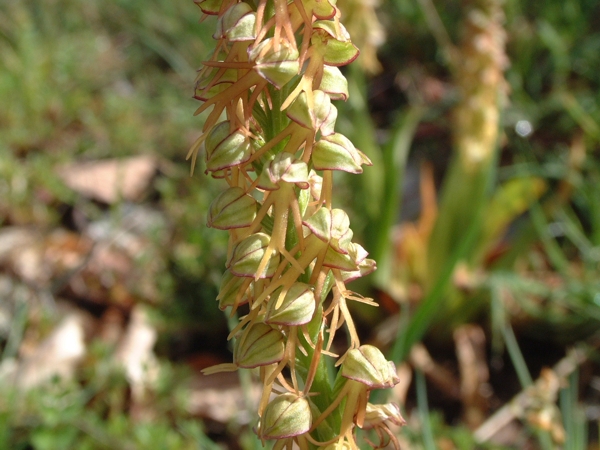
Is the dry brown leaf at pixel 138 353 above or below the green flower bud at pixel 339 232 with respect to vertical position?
below

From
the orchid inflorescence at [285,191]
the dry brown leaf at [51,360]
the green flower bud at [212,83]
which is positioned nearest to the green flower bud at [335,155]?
the orchid inflorescence at [285,191]

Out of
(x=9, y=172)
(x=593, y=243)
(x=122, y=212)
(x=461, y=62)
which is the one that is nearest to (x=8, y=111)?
(x=9, y=172)

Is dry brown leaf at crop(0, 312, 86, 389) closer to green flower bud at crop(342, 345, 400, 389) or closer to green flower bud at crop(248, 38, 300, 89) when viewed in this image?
green flower bud at crop(342, 345, 400, 389)

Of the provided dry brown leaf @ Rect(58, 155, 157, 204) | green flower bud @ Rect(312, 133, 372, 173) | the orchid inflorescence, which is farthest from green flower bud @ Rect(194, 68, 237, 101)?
dry brown leaf @ Rect(58, 155, 157, 204)

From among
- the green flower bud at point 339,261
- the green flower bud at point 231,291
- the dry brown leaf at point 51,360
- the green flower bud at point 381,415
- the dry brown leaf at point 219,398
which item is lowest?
the dry brown leaf at point 219,398

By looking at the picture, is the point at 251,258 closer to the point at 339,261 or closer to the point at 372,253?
the point at 339,261

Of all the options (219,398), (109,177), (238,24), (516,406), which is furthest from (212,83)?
(109,177)

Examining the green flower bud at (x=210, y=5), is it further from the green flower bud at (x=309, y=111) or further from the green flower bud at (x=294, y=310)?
the green flower bud at (x=294, y=310)
